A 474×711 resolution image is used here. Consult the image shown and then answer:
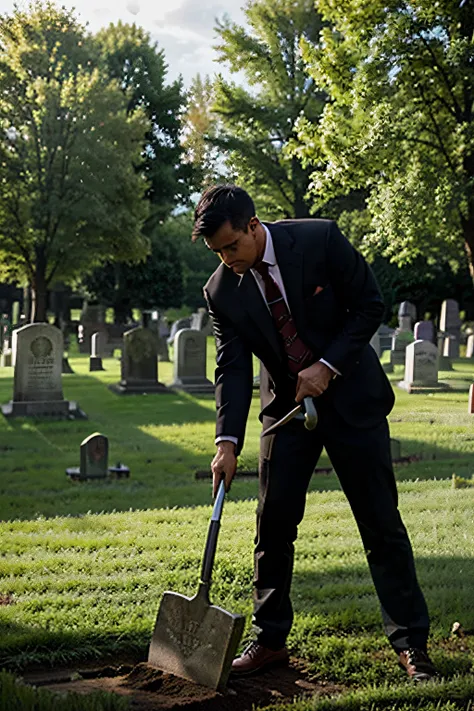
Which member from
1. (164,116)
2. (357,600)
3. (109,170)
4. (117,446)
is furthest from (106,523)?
(164,116)

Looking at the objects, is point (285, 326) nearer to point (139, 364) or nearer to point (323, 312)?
point (323, 312)

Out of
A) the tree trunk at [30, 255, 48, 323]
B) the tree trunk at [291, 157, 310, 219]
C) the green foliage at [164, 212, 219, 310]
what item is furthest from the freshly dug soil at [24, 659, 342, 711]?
the green foliage at [164, 212, 219, 310]

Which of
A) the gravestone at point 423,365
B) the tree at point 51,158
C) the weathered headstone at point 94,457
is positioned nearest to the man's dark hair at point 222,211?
the weathered headstone at point 94,457

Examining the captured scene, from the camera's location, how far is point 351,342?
13.4ft

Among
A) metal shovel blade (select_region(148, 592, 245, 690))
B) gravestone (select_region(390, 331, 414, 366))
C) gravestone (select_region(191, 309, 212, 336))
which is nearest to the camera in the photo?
metal shovel blade (select_region(148, 592, 245, 690))

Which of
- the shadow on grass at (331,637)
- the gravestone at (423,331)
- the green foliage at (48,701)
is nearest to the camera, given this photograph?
the green foliage at (48,701)

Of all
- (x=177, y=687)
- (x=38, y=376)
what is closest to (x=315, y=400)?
(x=177, y=687)

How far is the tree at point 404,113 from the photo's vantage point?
66.4 feet

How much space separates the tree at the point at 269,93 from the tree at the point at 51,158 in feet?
14.0

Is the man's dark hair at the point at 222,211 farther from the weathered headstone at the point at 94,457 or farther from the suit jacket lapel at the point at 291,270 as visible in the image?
the weathered headstone at the point at 94,457

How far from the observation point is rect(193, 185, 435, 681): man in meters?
4.15

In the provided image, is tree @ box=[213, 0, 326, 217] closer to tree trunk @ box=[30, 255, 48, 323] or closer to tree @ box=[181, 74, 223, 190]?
tree @ box=[181, 74, 223, 190]

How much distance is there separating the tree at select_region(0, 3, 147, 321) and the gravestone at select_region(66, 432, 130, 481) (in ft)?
61.8

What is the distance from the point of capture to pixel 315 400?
4.22 m
